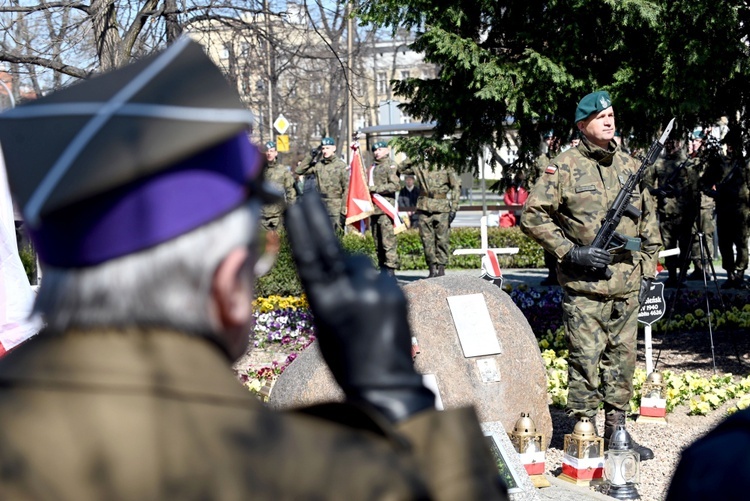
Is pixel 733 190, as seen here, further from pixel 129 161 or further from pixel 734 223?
pixel 129 161

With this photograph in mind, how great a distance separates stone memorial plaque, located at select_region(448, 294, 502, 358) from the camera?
7016mm

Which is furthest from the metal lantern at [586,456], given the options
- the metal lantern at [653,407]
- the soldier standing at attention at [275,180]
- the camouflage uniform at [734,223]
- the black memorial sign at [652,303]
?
the soldier standing at attention at [275,180]

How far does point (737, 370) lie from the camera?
959cm

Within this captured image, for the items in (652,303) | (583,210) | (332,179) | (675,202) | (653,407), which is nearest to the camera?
(583,210)

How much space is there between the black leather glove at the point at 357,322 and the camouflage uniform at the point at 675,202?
12.3 m

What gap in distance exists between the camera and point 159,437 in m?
1.07

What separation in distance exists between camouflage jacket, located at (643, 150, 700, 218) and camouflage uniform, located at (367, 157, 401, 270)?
4022mm

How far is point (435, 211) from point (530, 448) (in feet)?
35.3

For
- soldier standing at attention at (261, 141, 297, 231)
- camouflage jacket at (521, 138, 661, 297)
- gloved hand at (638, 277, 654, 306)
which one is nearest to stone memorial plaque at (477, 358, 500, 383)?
camouflage jacket at (521, 138, 661, 297)

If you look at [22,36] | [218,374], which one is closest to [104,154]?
[218,374]

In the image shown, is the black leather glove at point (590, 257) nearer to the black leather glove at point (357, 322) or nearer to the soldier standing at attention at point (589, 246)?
the soldier standing at attention at point (589, 246)

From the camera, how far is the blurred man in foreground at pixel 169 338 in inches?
42.1

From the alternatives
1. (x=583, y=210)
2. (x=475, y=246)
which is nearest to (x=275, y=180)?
(x=475, y=246)

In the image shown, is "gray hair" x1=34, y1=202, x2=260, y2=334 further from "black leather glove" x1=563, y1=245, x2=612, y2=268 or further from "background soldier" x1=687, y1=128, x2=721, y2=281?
"background soldier" x1=687, y1=128, x2=721, y2=281
